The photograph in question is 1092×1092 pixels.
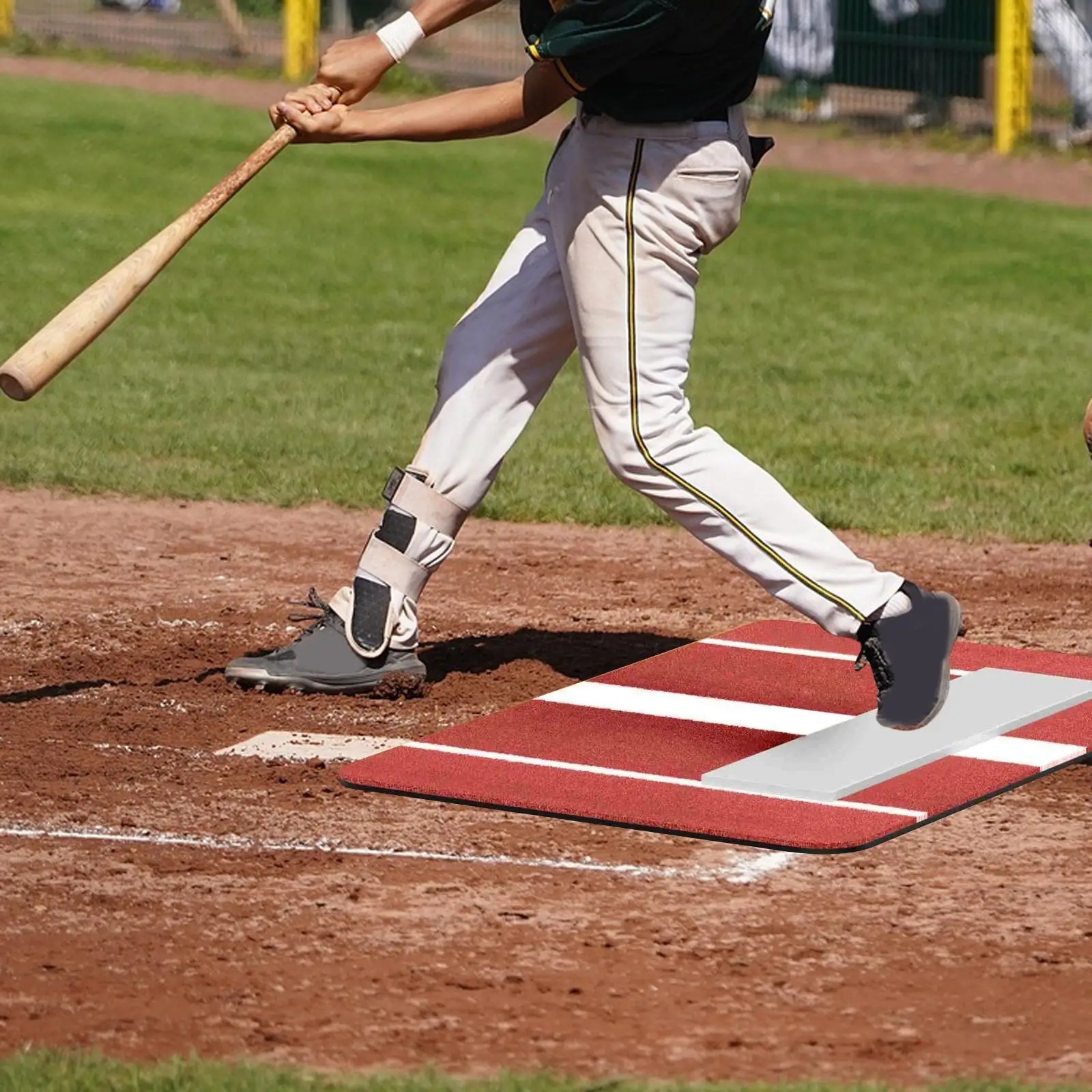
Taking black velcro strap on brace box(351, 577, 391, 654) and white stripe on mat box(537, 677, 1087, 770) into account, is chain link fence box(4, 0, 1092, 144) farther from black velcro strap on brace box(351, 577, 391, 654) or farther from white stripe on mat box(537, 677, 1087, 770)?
white stripe on mat box(537, 677, 1087, 770)

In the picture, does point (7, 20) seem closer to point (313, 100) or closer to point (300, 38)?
point (300, 38)

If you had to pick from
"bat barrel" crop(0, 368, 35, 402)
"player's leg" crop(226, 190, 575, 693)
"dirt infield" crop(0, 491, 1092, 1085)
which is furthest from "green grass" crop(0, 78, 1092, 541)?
"bat barrel" crop(0, 368, 35, 402)

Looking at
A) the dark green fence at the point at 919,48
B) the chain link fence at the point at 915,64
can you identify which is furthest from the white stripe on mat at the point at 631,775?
the dark green fence at the point at 919,48

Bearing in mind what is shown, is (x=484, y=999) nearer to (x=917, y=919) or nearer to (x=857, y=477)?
(x=917, y=919)

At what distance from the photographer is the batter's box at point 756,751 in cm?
491

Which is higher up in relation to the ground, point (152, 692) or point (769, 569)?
point (769, 569)

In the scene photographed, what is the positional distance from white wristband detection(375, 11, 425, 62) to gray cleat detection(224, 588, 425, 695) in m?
1.39

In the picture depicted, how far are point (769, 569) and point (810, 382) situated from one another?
21.0 feet

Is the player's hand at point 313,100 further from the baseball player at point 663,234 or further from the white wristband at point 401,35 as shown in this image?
the white wristband at point 401,35

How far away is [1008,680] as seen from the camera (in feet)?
19.4

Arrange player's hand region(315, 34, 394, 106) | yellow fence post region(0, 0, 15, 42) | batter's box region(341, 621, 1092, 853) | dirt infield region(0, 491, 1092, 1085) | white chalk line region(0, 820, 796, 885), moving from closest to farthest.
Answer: dirt infield region(0, 491, 1092, 1085)
white chalk line region(0, 820, 796, 885)
batter's box region(341, 621, 1092, 853)
player's hand region(315, 34, 394, 106)
yellow fence post region(0, 0, 15, 42)

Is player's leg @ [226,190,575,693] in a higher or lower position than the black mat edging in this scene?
higher

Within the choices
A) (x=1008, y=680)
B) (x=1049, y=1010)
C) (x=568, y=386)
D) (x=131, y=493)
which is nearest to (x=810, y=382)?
(x=568, y=386)

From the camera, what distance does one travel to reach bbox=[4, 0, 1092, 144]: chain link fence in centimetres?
1917
